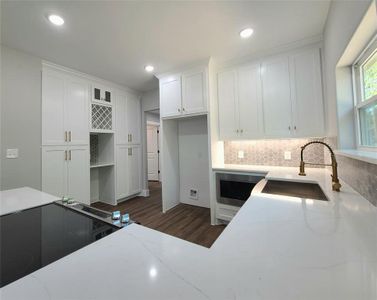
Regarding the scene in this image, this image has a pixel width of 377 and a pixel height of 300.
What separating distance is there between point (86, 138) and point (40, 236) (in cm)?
258

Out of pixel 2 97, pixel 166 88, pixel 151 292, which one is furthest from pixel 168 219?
pixel 2 97

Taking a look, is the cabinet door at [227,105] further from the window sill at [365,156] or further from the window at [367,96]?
the window sill at [365,156]

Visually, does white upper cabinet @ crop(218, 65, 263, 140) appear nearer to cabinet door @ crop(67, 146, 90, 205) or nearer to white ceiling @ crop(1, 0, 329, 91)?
white ceiling @ crop(1, 0, 329, 91)

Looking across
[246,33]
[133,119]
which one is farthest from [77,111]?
[246,33]

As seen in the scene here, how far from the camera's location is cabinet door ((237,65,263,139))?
2.45 m

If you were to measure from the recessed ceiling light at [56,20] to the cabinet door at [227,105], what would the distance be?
2.11 m

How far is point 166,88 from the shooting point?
117 inches

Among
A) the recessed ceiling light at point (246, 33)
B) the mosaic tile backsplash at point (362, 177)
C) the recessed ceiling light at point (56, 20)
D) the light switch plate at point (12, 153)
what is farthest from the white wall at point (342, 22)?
the light switch plate at point (12, 153)

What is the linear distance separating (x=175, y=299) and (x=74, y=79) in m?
3.51

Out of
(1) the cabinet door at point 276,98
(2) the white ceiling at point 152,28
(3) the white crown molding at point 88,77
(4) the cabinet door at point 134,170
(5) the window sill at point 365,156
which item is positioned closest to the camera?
(5) the window sill at point 365,156

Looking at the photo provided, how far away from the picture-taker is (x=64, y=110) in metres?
2.73

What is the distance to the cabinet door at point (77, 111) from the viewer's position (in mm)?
2780

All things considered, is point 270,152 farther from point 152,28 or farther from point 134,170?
point 134,170

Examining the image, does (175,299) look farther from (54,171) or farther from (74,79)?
(74,79)
